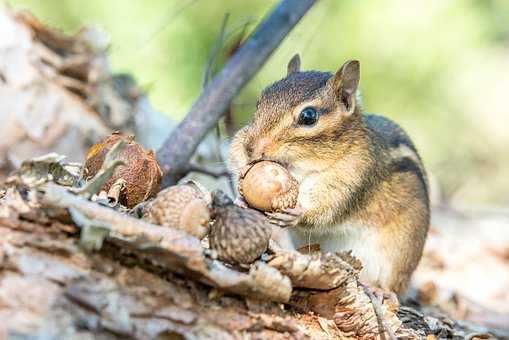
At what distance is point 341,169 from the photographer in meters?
3.15

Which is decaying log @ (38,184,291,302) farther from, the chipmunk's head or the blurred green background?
the blurred green background

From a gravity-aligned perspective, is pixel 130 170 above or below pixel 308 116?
below

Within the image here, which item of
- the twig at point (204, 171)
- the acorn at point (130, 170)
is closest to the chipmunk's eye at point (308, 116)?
the acorn at point (130, 170)

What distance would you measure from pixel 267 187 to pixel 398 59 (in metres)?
3.40

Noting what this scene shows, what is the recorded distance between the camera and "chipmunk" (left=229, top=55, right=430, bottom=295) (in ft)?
9.68

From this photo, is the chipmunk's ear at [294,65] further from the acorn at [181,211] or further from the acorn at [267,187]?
the acorn at [181,211]

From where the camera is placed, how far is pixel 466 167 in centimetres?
640

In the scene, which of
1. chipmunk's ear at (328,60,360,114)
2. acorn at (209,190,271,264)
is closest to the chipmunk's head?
chipmunk's ear at (328,60,360,114)

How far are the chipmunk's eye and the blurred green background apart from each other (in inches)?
52.2

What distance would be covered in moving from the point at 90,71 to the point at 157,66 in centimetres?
85

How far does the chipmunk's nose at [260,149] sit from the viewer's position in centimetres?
283

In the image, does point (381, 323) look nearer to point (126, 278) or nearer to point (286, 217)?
point (286, 217)

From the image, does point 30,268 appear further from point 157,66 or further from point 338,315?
point 157,66

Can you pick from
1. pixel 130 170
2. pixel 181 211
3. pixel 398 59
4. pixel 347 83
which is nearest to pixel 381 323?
pixel 181 211
